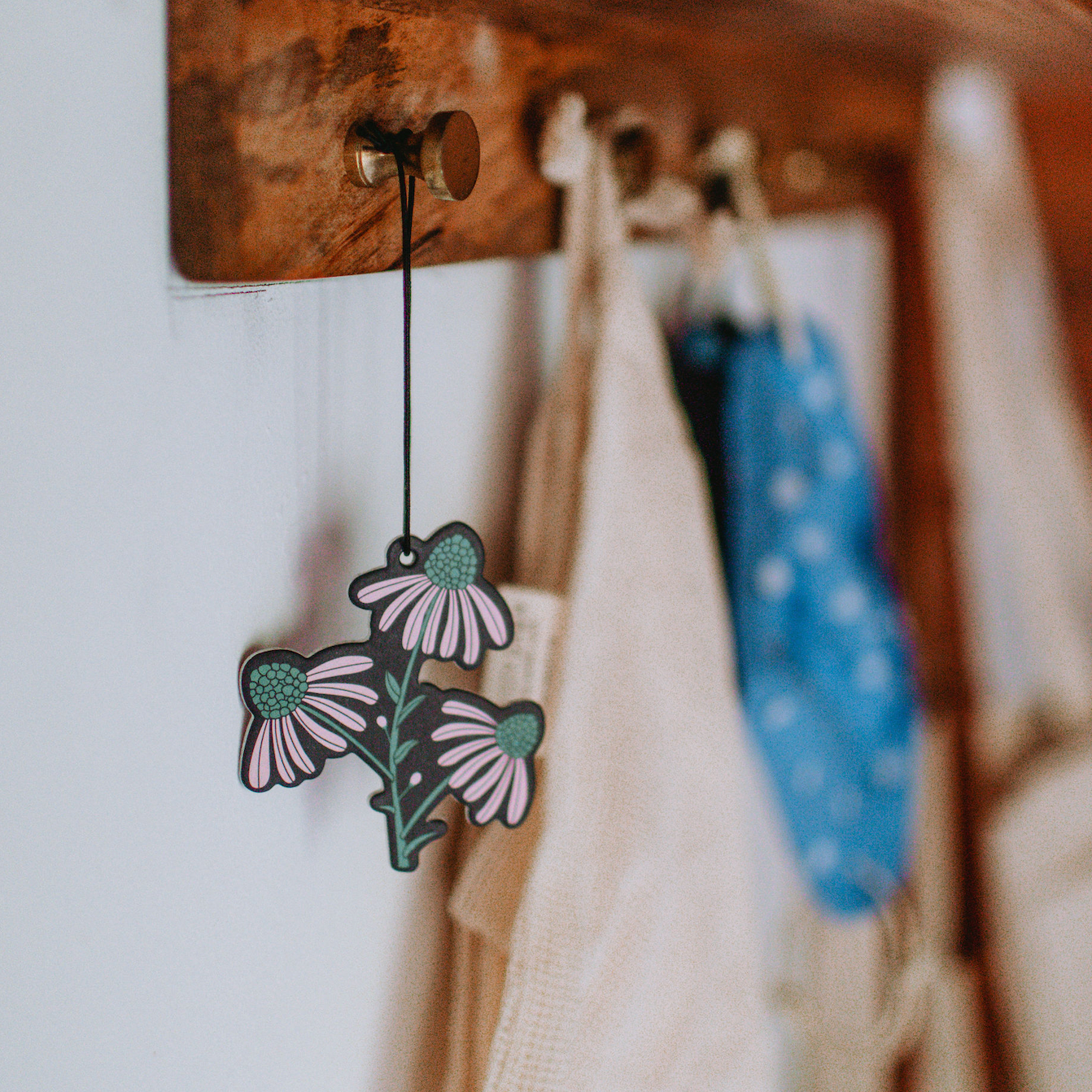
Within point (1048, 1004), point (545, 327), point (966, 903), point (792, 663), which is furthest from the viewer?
point (966, 903)

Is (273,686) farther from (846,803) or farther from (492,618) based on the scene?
(846,803)

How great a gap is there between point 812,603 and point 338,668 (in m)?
0.37

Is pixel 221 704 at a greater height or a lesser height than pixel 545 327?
lesser

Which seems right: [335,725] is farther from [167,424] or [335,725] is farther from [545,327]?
[545,327]

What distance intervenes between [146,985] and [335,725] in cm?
13

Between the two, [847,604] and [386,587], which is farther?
[847,604]

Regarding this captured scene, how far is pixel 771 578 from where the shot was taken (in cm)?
55

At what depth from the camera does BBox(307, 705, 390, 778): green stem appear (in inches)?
12.1

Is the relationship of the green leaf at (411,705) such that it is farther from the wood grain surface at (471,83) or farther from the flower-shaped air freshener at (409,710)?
the wood grain surface at (471,83)

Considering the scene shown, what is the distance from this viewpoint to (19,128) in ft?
0.94

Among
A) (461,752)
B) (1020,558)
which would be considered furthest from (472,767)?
(1020,558)

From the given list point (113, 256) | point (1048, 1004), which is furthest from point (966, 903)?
point (113, 256)

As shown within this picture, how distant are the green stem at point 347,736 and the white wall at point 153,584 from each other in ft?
0.15

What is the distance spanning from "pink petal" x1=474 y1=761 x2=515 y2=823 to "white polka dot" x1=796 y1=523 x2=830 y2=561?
11.8 inches
